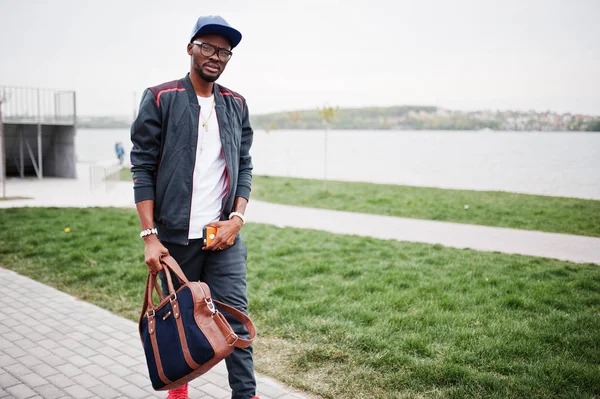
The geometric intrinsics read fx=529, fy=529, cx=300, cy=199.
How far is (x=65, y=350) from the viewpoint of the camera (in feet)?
13.9

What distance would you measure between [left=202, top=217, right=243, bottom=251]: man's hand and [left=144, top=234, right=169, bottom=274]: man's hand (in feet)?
0.75

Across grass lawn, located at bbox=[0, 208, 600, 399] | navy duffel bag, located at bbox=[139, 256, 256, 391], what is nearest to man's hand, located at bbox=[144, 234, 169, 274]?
navy duffel bag, located at bbox=[139, 256, 256, 391]

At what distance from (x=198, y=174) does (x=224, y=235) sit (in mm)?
361

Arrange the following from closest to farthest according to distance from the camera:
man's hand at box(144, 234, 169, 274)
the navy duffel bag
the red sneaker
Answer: the navy duffel bag → man's hand at box(144, 234, 169, 274) → the red sneaker

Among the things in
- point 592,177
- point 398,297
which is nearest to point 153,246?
point 398,297

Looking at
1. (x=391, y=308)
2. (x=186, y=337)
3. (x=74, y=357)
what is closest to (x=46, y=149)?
(x=74, y=357)

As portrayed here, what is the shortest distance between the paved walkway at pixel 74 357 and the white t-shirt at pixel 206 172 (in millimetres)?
1339

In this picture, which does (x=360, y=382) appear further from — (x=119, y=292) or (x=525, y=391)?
(x=119, y=292)

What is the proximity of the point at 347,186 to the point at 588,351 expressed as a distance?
15290mm

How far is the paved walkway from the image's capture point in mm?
3531

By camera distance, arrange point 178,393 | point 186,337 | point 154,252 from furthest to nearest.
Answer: point 178,393
point 154,252
point 186,337

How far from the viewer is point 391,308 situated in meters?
5.07

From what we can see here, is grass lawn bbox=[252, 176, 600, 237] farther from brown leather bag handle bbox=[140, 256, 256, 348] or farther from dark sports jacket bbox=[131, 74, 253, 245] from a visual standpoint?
dark sports jacket bbox=[131, 74, 253, 245]

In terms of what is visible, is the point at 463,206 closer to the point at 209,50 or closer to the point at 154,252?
the point at 209,50
